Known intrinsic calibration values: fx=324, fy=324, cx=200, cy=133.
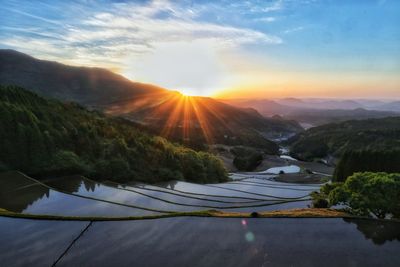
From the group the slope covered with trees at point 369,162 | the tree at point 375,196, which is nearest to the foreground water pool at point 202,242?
the tree at point 375,196

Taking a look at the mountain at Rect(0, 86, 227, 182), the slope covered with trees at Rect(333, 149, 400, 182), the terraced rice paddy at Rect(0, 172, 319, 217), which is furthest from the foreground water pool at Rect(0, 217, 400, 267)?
the slope covered with trees at Rect(333, 149, 400, 182)

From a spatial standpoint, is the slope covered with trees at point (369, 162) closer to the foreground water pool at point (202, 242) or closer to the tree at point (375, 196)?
the tree at point (375, 196)

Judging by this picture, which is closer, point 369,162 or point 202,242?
point 202,242

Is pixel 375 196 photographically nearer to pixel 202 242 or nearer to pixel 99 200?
pixel 202 242

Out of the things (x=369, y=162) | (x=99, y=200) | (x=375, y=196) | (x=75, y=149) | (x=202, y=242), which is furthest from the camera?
(x=369, y=162)

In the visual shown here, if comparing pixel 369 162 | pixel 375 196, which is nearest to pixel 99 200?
pixel 375 196

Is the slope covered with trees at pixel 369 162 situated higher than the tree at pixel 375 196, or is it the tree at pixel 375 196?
the tree at pixel 375 196

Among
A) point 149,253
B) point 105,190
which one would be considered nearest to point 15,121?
point 105,190

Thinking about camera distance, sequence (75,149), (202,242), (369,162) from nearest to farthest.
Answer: (202,242) < (75,149) < (369,162)
